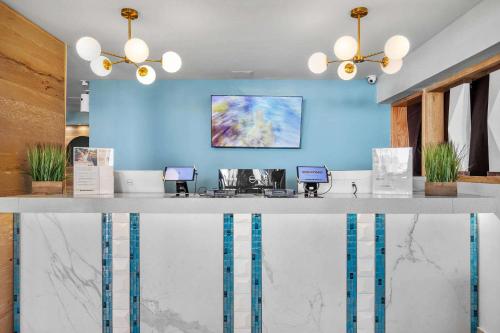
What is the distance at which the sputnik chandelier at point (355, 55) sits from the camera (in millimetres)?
2717

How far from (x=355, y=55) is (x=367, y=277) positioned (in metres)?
1.97

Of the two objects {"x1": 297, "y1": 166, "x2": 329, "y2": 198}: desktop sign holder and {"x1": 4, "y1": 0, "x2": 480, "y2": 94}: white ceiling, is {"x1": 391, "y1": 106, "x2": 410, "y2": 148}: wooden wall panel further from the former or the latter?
{"x1": 297, "y1": 166, "x2": 329, "y2": 198}: desktop sign holder

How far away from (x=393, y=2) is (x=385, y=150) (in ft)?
4.26

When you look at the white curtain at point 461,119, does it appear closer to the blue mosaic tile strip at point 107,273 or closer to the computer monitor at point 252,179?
the computer monitor at point 252,179

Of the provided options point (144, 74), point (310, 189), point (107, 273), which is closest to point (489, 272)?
point (310, 189)

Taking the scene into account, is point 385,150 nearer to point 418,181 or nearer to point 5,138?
point 418,181

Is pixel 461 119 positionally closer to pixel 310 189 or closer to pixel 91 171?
pixel 310 189

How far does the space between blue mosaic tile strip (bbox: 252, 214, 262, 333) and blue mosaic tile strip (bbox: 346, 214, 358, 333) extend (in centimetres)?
68

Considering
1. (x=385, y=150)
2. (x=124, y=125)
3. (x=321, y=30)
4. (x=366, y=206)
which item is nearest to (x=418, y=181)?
(x=385, y=150)

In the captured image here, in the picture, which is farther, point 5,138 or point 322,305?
point 5,138

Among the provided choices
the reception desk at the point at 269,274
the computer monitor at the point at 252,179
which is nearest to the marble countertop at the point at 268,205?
the reception desk at the point at 269,274

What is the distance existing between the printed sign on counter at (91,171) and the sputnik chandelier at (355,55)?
6.72ft

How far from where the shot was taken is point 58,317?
105 inches

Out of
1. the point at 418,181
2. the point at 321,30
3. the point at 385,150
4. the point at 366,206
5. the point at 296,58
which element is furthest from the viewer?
the point at 296,58
